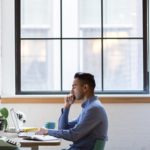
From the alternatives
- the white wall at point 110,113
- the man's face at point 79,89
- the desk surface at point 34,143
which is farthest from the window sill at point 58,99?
the desk surface at point 34,143

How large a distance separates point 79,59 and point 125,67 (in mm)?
512

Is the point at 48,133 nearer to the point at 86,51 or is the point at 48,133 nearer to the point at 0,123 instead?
the point at 0,123

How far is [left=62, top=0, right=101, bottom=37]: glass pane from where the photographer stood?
495 cm

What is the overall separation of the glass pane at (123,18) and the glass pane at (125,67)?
11 centimetres

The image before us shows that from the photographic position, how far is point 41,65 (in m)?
4.96

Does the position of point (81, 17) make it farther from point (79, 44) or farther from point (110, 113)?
point (110, 113)

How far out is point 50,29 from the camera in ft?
16.3

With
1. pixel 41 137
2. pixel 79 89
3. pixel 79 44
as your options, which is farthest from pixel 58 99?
pixel 41 137

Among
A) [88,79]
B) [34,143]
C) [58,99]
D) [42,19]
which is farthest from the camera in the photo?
[42,19]

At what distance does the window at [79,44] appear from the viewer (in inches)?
195

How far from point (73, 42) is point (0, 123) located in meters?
1.46

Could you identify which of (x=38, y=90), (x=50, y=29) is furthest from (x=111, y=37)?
(x=38, y=90)

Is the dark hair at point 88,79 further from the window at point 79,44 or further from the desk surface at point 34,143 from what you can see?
the window at point 79,44

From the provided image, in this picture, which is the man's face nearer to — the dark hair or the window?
the dark hair
